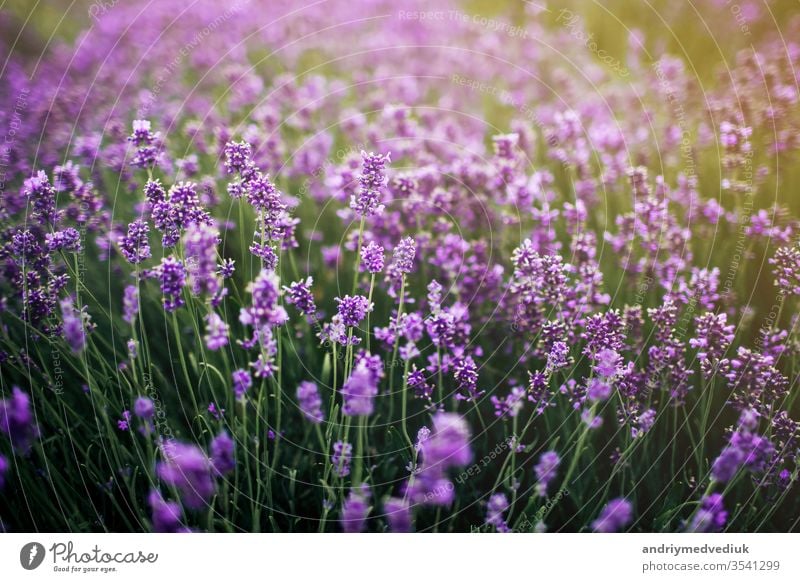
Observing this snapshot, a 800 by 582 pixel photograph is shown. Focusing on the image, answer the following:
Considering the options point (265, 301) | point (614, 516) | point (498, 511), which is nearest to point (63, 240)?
point (265, 301)

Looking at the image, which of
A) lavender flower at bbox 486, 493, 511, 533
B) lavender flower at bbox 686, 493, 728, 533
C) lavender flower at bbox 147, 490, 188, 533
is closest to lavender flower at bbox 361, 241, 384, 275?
lavender flower at bbox 486, 493, 511, 533

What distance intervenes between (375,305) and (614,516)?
2.66 feet

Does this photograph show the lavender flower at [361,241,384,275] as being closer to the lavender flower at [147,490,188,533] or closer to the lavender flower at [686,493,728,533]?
the lavender flower at [147,490,188,533]

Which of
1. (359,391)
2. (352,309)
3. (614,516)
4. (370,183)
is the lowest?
(614,516)

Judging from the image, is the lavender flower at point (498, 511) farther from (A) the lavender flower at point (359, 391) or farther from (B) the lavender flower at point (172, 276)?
(B) the lavender flower at point (172, 276)

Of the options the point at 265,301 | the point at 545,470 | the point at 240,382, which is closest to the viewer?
the point at 265,301

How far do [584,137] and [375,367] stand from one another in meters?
1.23

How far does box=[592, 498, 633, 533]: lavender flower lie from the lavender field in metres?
0.01

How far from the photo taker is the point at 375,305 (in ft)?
5.79

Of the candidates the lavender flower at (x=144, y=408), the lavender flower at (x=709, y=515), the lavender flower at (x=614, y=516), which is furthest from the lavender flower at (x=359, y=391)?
the lavender flower at (x=709, y=515)

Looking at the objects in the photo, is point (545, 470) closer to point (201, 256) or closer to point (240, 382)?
point (240, 382)

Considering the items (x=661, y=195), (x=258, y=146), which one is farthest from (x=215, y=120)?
(x=661, y=195)

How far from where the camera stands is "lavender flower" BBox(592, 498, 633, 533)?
1.51m

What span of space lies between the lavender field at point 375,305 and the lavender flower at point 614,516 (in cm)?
1
